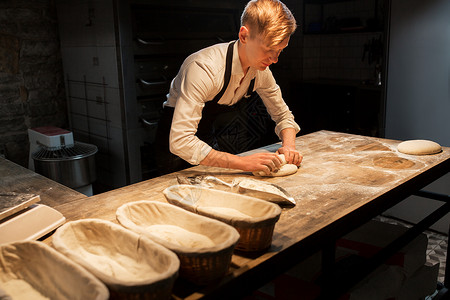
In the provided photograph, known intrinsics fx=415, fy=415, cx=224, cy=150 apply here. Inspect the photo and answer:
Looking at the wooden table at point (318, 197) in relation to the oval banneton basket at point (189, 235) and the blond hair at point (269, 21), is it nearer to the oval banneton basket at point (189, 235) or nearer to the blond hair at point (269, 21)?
the oval banneton basket at point (189, 235)

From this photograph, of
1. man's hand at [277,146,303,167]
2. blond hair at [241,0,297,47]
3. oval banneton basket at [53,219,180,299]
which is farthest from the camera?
man's hand at [277,146,303,167]

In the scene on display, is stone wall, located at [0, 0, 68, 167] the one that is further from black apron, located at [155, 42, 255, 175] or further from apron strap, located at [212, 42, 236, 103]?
apron strap, located at [212, 42, 236, 103]

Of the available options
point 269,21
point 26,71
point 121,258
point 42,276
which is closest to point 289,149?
point 269,21

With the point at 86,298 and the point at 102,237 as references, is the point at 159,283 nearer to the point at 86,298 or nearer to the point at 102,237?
the point at 86,298

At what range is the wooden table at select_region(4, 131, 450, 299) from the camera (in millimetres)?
1071

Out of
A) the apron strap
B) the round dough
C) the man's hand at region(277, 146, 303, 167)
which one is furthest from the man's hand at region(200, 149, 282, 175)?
the round dough

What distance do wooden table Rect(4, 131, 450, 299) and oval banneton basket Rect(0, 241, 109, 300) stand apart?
21 centimetres

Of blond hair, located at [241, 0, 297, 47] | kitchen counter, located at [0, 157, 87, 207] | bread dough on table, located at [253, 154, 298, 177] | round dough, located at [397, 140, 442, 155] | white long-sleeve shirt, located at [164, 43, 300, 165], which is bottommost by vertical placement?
kitchen counter, located at [0, 157, 87, 207]

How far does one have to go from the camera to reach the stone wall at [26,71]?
3600 mm

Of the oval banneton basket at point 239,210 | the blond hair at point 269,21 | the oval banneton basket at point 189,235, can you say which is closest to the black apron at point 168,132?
the blond hair at point 269,21

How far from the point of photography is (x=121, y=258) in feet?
3.30

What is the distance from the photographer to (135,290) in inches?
31.8

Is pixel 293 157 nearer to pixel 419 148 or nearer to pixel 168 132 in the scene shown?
pixel 419 148

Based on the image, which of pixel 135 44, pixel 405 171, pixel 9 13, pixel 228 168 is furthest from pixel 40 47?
pixel 405 171
